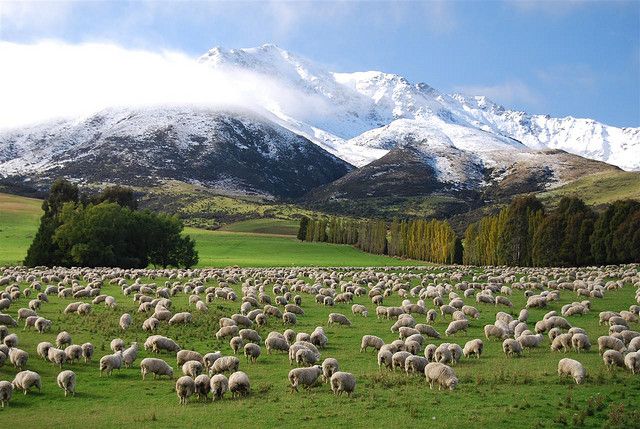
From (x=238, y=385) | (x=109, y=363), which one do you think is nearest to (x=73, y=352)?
(x=109, y=363)

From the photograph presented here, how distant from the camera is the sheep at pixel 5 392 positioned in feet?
62.5

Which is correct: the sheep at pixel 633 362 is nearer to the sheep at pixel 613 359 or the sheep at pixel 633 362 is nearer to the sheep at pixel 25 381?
the sheep at pixel 613 359

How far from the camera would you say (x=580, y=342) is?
25.2 m

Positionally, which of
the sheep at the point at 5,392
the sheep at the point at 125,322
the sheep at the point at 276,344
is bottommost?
the sheep at the point at 5,392

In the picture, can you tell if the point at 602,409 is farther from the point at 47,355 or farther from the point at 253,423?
the point at 47,355

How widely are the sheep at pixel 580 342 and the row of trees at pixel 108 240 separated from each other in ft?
221

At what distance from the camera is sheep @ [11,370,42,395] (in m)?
20.3

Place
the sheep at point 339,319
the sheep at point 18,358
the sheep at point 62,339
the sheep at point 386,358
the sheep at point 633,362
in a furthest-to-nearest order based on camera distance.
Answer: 1. the sheep at point 339,319
2. the sheep at point 62,339
3. the sheep at point 386,358
4. the sheep at point 18,358
5. the sheep at point 633,362

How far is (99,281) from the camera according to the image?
52000 millimetres

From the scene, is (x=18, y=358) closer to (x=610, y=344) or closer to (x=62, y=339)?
(x=62, y=339)

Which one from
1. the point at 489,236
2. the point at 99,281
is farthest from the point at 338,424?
the point at 489,236

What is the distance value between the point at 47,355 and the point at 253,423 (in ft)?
36.3

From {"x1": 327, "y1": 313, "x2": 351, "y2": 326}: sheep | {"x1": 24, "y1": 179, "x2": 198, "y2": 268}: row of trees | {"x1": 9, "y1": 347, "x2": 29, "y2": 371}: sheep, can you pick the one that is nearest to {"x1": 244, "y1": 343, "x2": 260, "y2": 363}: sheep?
{"x1": 9, "y1": 347, "x2": 29, "y2": 371}: sheep

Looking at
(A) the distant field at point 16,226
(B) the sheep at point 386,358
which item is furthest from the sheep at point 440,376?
(A) the distant field at point 16,226
